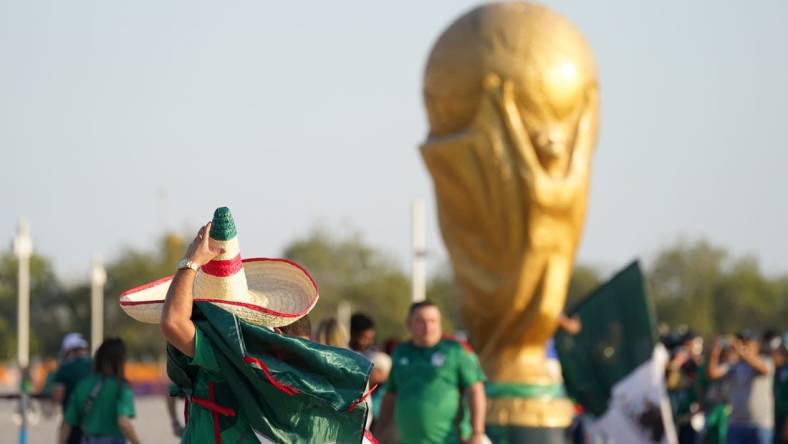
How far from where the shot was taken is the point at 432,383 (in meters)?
9.60

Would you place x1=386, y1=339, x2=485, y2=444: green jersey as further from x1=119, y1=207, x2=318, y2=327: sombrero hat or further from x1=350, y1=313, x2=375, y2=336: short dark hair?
x1=119, y1=207, x2=318, y2=327: sombrero hat

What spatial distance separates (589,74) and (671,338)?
711cm

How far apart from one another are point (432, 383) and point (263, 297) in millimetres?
4317

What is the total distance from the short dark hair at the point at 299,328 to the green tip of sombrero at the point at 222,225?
588 millimetres

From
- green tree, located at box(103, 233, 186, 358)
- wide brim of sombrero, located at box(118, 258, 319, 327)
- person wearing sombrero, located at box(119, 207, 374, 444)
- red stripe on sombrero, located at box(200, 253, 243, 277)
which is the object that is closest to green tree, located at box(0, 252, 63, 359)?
green tree, located at box(103, 233, 186, 358)

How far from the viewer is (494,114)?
14688 mm

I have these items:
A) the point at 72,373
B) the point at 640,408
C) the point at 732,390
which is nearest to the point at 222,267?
the point at 72,373

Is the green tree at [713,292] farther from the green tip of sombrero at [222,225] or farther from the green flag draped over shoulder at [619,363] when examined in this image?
the green tip of sombrero at [222,225]

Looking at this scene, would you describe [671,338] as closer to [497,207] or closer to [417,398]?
[497,207]

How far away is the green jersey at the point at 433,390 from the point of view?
9555mm

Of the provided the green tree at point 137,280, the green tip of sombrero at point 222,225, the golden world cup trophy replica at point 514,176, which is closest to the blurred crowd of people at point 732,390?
the golden world cup trophy replica at point 514,176

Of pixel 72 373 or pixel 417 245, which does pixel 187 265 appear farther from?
pixel 417 245

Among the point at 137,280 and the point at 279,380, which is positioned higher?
the point at 279,380

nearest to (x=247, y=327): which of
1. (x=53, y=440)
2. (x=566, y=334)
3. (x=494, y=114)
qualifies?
(x=494, y=114)
